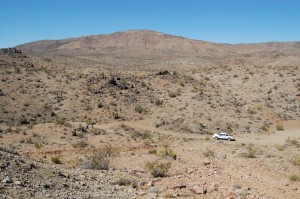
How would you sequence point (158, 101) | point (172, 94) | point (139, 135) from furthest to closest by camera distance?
point (172, 94) → point (158, 101) → point (139, 135)

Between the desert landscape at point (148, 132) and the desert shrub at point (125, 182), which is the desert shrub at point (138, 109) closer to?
the desert landscape at point (148, 132)

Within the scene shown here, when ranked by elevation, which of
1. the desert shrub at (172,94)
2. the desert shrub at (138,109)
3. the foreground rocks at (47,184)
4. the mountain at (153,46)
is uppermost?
the mountain at (153,46)

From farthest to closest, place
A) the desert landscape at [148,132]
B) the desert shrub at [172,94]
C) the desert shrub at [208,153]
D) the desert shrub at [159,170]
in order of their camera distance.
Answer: the desert shrub at [172,94] < the desert shrub at [208,153] < the desert shrub at [159,170] < the desert landscape at [148,132]

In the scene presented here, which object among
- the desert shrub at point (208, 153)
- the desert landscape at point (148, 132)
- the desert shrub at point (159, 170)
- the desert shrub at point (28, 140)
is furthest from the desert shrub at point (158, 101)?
the desert shrub at point (159, 170)

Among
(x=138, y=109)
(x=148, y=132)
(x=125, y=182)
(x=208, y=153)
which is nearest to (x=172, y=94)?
(x=138, y=109)

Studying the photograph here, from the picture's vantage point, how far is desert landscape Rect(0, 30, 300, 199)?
16.2 meters

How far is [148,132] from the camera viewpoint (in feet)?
127

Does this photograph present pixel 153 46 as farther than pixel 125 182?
Yes

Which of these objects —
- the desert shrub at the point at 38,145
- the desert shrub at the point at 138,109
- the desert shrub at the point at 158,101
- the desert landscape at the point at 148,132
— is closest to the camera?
the desert landscape at the point at 148,132

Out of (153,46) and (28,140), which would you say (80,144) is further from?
(153,46)

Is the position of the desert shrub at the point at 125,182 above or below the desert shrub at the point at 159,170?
above

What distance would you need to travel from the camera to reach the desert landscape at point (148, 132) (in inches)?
636

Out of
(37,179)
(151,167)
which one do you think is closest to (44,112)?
(151,167)

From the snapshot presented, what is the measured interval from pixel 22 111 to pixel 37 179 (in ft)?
101
